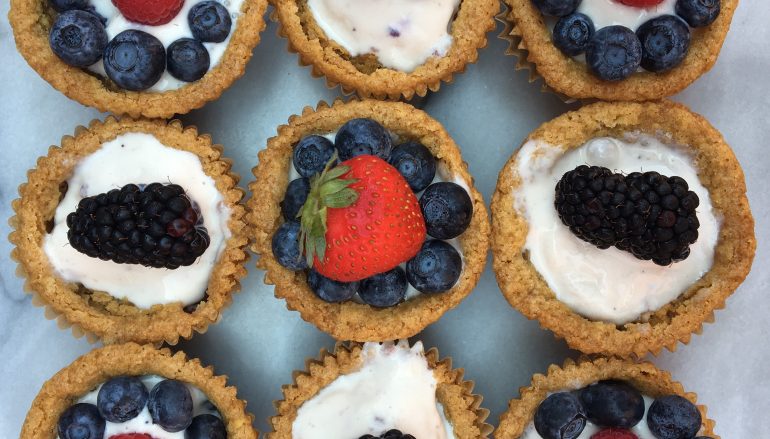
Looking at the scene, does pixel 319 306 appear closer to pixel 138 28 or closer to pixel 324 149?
pixel 324 149

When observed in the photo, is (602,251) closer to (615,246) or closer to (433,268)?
(615,246)

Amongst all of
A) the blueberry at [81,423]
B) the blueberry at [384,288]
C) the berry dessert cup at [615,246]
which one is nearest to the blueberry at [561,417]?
the berry dessert cup at [615,246]

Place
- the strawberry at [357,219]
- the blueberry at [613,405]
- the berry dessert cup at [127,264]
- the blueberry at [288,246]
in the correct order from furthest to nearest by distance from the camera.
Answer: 1. the berry dessert cup at [127,264]
2. the blueberry at [613,405]
3. the blueberry at [288,246]
4. the strawberry at [357,219]

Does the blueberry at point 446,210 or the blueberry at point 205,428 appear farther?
the blueberry at point 205,428

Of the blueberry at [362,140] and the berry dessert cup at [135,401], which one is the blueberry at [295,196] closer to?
the blueberry at [362,140]

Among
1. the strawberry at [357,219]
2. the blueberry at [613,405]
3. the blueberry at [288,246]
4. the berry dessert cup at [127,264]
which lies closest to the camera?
the strawberry at [357,219]

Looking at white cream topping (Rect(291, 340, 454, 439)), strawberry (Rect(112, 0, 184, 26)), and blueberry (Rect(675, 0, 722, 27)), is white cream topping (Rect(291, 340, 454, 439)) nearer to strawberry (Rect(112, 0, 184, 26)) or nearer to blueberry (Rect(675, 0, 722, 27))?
strawberry (Rect(112, 0, 184, 26))
